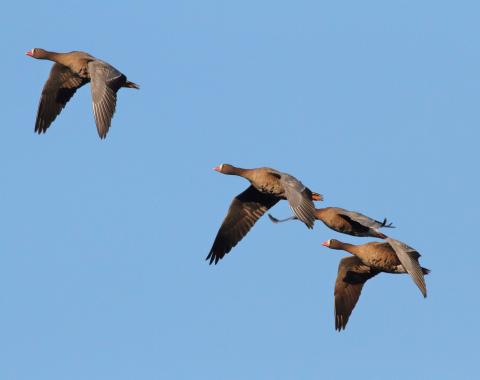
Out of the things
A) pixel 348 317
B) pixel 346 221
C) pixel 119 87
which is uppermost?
pixel 119 87

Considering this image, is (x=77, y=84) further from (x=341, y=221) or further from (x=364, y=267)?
(x=364, y=267)

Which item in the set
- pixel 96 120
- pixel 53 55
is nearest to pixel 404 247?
pixel 96 120

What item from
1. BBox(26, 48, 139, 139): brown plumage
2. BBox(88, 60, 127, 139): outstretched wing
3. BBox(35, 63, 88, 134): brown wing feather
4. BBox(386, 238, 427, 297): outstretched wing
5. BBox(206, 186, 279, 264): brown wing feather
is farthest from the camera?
BBox(35, 63, 88, 134): brown wing feather

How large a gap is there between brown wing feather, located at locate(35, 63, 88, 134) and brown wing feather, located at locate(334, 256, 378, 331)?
7397 millimetres

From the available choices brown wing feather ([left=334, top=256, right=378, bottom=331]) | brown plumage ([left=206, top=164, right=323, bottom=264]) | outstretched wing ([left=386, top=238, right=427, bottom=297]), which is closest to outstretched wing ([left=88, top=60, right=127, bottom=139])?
brown plumage ([left=206, top=164, right=323, bottom=264])

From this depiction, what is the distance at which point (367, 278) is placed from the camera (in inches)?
1059

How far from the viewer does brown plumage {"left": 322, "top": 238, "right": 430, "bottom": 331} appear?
75.6 feet

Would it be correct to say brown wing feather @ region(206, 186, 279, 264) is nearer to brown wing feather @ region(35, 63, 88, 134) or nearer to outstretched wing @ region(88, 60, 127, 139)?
outstretched wing @ region(88, 60, 127, 139)

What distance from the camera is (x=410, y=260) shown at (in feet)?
75.7

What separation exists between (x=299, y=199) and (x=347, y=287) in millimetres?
4188

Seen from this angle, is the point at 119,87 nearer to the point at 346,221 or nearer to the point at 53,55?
the point at 53,55

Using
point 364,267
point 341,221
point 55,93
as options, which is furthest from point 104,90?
point 364,267

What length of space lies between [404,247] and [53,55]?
368 inches

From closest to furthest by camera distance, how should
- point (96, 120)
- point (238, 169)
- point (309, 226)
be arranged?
point (309, 226), point (96, 120), point (238, 169)
